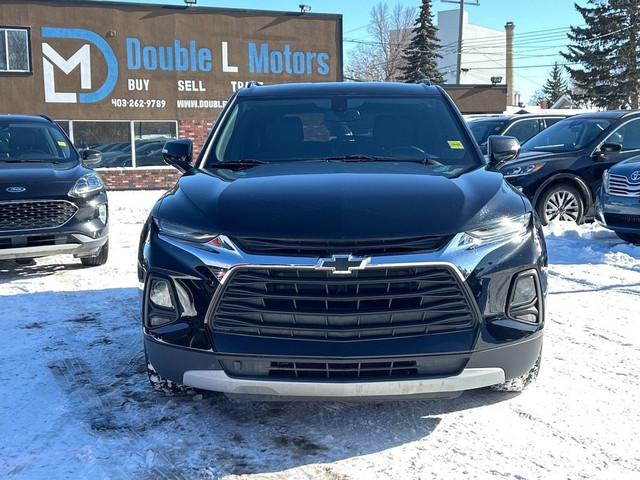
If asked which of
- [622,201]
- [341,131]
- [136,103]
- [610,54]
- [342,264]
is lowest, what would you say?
[622,201]

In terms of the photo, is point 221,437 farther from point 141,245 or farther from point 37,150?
point 37,150

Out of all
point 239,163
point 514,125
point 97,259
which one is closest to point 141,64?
point 514,125

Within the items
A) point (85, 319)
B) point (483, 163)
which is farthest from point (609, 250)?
point (85, 319)

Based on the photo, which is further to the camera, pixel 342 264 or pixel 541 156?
pixel 541 156

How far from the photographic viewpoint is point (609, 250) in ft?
25.6

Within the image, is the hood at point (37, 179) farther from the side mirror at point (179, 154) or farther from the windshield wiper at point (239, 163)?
the windshield wiper at point (239, 163)

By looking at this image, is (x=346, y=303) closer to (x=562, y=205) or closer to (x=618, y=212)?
(x=618, y=212)

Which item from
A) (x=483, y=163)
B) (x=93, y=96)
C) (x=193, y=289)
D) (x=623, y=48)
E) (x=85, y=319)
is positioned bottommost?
(x=85, y=319)

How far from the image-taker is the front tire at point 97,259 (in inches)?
284

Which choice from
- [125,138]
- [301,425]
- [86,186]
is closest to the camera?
[301,425]

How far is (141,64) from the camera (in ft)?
65.1

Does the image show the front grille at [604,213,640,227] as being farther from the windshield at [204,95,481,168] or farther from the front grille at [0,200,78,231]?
the front grille at [0,200,78,231]

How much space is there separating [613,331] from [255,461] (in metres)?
3.11

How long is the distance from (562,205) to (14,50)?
1653 cm
